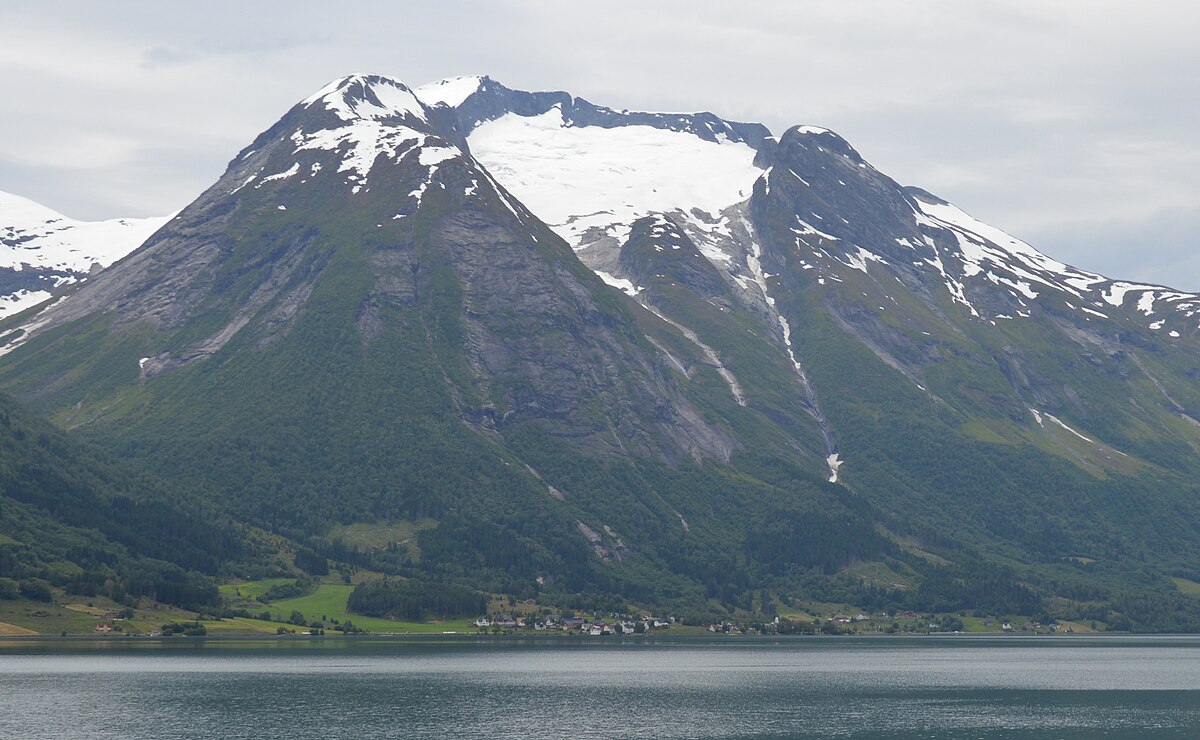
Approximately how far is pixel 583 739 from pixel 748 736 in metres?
15.9

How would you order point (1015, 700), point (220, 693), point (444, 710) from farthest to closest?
point (1015, 700)
point (220, 693)
point (444, 710)

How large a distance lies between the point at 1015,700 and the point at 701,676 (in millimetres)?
46282

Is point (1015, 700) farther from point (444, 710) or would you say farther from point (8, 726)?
point (8, 726)

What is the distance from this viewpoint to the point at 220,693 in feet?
517

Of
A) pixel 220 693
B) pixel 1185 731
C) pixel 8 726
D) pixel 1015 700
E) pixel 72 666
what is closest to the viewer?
pixel 8 726

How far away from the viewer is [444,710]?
148000 millimetres

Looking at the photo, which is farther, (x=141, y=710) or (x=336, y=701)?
(x=336, y=701)

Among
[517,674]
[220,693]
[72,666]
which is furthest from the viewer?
[517,674]

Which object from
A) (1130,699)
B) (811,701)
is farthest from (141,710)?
(1130,699)

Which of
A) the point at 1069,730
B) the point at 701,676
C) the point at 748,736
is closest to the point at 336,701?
the point at 748,736

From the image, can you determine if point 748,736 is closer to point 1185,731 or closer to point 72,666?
point 1185,731

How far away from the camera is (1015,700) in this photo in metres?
168

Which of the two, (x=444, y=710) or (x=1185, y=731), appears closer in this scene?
(x=1185, y=731)

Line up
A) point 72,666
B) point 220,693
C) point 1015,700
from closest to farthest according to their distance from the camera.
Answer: point 220,693 < point 1015,700 < point 72,666
